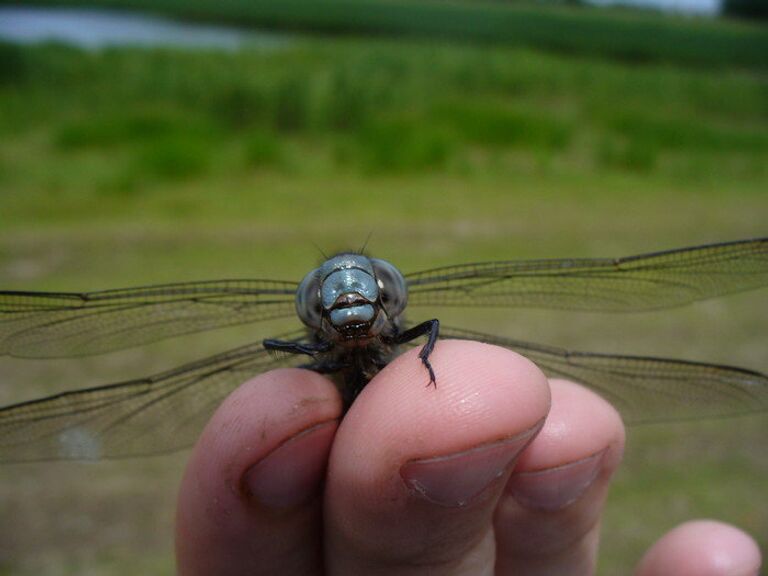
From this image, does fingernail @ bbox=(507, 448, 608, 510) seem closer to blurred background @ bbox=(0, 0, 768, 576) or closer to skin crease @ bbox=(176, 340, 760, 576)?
skin crease @ bbox=(176, 340, 760, 576)

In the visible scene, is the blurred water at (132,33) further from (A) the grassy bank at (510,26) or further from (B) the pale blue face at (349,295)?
(B) the pale blue face at (349,295)

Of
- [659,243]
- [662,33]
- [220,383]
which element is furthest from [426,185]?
[220,383]

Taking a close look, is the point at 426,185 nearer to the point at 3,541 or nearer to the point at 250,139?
the point at 250,139

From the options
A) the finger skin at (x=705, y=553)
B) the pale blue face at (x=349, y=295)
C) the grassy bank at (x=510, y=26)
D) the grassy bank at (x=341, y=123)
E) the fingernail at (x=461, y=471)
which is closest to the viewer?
the fingernail at (x=461, y=471)

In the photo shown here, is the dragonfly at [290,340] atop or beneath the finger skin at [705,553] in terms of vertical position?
atop

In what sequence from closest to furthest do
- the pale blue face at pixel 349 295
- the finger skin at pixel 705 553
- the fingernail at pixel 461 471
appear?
the fingernail at pixel 461 471, the pale blue face at pixel 349 295, the finger skin at pixel 705 553

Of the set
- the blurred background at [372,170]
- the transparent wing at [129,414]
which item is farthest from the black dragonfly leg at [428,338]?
the blurred background at [372,170]

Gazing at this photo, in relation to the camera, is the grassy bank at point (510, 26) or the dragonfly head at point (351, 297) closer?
the dragonfly head at point (351, 297)
